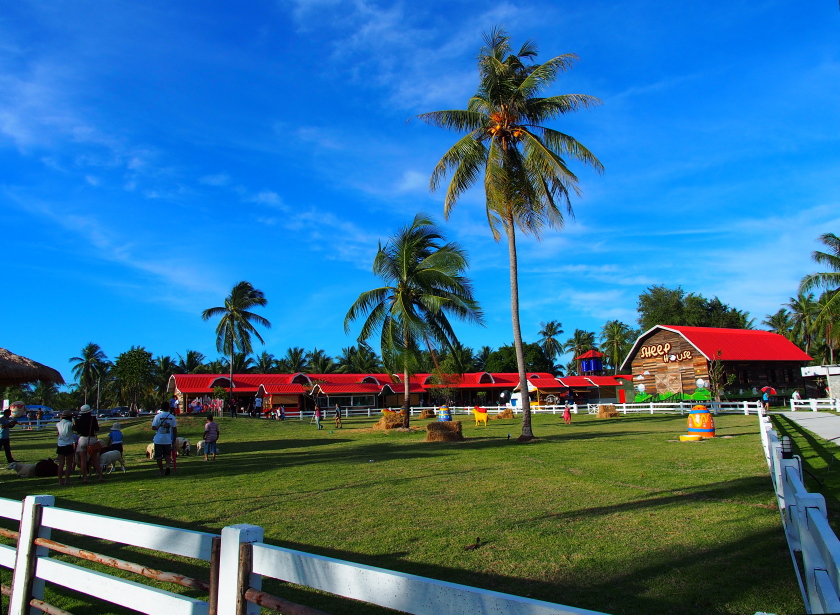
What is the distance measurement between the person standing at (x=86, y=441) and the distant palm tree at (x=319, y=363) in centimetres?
6234

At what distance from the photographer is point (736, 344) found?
37.7 metres

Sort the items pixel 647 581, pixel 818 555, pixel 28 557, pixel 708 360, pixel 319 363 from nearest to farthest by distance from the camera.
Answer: pixel 818 555 < pixel 28 557 < pixel 647 581 < pixel 708 360 < pixel 319 363

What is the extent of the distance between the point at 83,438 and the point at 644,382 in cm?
3637

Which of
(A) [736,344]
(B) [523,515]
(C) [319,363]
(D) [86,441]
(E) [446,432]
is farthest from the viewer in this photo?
(C) [319,363]

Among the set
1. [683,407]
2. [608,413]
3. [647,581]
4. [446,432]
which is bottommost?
[608,413]

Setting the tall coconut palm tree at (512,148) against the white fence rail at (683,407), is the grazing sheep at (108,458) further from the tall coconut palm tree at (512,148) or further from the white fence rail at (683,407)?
the white fence rail at (683,407)

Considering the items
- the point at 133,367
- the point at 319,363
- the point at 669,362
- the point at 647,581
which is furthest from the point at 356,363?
the point at 647,581

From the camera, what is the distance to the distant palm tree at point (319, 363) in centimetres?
7394

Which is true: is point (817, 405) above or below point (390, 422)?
below

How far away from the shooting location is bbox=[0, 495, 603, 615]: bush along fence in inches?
92.7

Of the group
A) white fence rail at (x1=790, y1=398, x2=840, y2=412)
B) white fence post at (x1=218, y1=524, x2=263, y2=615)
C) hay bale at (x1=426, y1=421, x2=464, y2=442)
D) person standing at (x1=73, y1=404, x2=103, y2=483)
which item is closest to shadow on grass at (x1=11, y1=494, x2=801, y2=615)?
white fence post at (x1=218, y1=524, x2=263, y2=615)

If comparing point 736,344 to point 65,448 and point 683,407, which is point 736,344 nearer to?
point 683,407

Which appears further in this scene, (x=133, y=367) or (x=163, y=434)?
(x=133, y=367)

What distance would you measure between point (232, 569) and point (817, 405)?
32387mm
